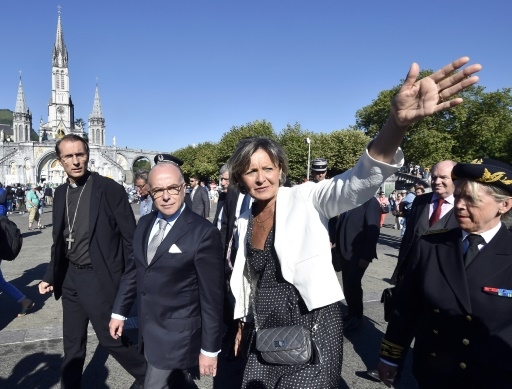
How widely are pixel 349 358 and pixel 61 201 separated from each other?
3.40 metres

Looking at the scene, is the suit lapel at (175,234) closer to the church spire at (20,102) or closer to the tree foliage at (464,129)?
the tree foliage at (464,129)

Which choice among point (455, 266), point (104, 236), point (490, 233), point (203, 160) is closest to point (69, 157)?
point (104, 236)

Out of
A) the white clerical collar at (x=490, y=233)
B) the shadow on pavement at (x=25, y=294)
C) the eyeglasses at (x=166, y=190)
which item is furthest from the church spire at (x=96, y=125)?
the white clerical collar at (x=490, y=233)

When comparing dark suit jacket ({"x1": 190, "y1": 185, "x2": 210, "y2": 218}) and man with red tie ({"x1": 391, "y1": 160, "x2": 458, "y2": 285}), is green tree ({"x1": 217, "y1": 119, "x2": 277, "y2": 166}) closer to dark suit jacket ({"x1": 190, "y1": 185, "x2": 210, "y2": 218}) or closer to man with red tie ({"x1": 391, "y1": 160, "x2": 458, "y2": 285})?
dark suit jacket ({"x1": 190, "y1": 185, "x2": 210, "y2": 218})

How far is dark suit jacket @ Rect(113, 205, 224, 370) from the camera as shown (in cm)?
257

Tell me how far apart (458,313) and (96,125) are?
111 meters

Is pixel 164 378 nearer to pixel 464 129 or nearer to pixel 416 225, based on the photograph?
pixel 416 225

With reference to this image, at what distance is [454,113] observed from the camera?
130 ft

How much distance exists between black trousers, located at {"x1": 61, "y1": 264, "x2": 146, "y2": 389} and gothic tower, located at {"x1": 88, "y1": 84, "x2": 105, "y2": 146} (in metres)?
108

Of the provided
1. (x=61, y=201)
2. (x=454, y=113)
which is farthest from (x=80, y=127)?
(x=61, y=201)

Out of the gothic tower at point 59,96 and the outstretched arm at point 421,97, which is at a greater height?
the gothic tower at point 59,96

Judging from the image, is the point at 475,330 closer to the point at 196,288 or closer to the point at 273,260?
the point at 273,260

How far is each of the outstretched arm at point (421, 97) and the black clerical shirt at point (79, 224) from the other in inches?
107

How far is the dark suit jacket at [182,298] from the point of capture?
101 inches
